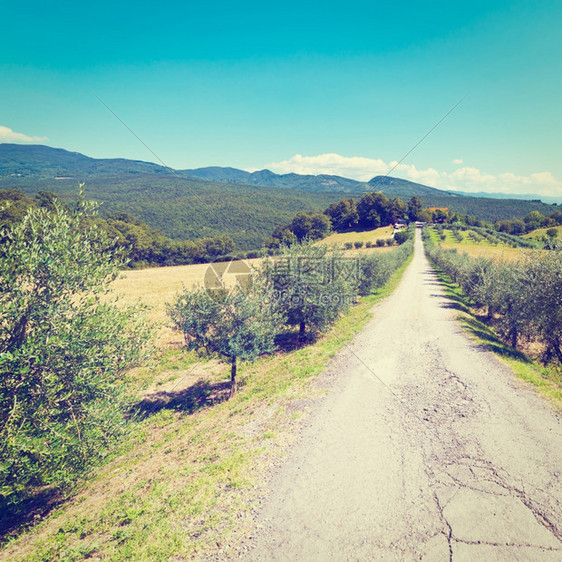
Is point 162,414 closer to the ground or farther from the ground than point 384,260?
closer to the ground

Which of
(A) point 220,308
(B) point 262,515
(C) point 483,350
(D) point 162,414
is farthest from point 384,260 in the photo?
(B) point 262,515

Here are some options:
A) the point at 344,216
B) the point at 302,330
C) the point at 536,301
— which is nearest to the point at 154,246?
the point at 344,216

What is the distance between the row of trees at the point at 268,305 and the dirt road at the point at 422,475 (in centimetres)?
610

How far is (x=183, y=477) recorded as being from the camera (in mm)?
10383

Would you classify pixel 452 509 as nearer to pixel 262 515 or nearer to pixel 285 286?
pixel 262 515

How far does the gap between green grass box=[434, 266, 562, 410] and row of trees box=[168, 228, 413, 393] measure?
11026mm

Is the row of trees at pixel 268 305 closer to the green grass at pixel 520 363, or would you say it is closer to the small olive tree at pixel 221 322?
the small olive tree at pixel 221 322

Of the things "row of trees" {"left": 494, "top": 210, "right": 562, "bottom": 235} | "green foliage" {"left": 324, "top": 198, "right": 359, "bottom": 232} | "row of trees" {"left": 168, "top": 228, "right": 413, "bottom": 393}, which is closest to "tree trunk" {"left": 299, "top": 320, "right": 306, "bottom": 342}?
"row of trees" {"left": 168, "top": 228, "right": 413, "bottom": 393}

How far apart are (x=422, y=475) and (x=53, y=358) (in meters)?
13.6

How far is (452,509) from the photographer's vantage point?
26.9 ft

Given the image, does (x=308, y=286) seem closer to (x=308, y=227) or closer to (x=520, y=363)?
(x=520, y=363)

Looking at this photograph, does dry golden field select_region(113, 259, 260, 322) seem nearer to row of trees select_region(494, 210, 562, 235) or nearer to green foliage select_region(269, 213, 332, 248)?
green foliage select_region(269, 213, 332, 248)

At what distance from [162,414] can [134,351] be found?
282 inches

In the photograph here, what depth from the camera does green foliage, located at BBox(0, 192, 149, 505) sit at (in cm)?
866
